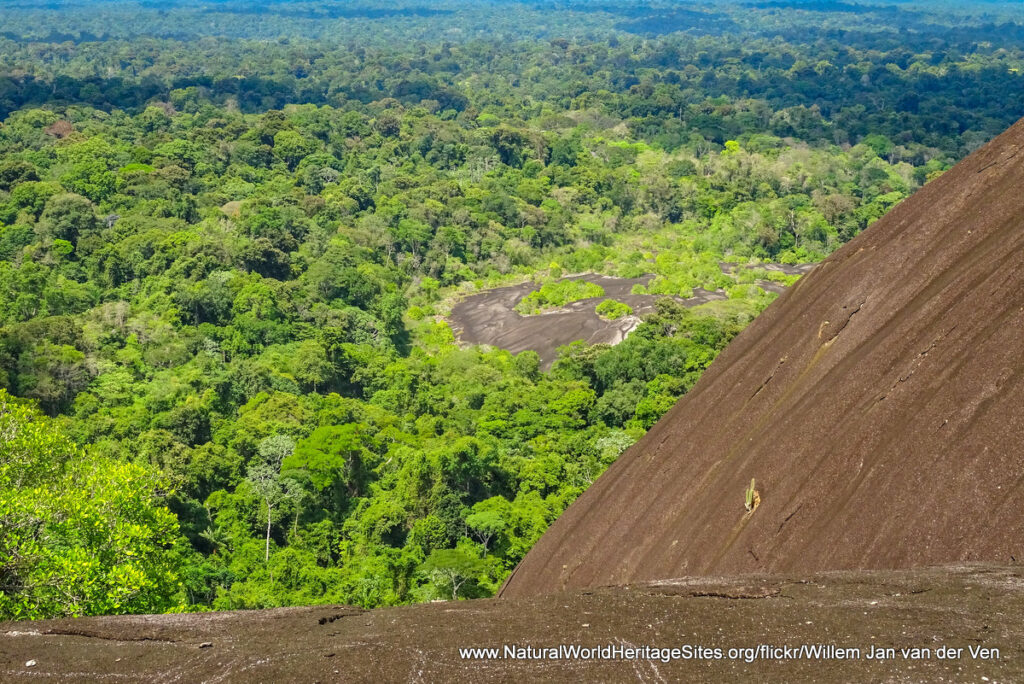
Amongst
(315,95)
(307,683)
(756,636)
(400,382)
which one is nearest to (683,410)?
(756,636)

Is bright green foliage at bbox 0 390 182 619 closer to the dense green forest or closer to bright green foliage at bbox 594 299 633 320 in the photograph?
the dense green forest

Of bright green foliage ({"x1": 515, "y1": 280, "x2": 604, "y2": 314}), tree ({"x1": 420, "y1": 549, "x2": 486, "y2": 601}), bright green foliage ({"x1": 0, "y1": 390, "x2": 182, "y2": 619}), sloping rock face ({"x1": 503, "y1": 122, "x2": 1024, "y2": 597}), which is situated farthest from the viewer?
bright green foliage ({"x1": 515, "y1": 280, "x2": 604, "y2": 314})

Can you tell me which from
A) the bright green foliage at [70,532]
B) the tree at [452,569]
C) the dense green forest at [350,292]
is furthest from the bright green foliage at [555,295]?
the bright green foliage at [70,532]

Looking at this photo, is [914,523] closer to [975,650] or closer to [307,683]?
[975,650]

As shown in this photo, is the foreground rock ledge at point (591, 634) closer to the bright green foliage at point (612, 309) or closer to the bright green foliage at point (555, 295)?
the bright green foliage at point (612, 309)

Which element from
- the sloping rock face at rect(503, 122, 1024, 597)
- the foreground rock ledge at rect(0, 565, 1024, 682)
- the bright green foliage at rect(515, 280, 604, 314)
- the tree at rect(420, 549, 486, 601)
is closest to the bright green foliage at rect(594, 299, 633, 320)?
the bright green foliage at rect(515, 280, 604, 314)

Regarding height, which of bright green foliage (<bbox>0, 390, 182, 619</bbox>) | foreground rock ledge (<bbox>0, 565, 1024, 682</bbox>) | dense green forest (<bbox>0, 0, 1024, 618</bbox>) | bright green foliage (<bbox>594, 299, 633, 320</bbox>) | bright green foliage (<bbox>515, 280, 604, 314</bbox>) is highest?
foreground rock ledge (<bbox>0, 565, 1024, 682</bbox>)

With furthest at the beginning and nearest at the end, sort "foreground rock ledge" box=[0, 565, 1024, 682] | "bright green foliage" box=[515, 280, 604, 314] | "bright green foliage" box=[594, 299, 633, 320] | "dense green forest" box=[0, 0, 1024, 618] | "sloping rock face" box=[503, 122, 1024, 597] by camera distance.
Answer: "bright green foliage" box=[515, 280, 604, 314] → "bright green foliage" box=[594, 299, 633, 320] → "dense green forest" box=[0, 0, 1024, 618] → "sloping rock face" box=[503, 122, 1024, 597] → "foreground rock ledge" box=[0, 565, 1024, 682]
